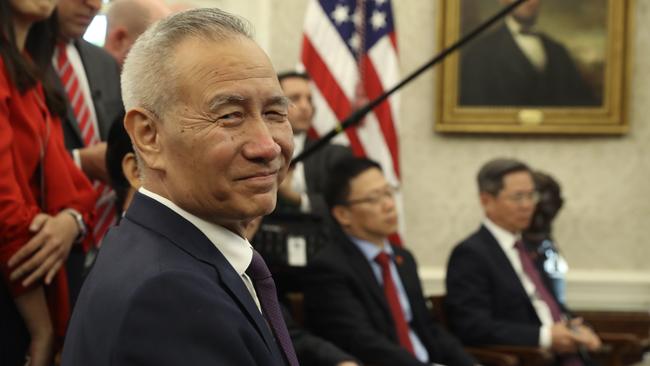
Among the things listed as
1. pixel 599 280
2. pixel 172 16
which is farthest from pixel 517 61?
pixel 172 16

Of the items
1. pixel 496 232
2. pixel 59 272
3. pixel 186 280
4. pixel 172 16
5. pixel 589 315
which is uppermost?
pixel 172 16

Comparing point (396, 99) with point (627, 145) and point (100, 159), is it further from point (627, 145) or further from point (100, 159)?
point (100, 159)

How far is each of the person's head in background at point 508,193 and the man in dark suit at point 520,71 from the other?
1139 mm

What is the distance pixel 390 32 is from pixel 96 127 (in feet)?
11.0

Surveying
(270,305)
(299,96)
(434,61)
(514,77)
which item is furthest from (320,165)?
(270,305)

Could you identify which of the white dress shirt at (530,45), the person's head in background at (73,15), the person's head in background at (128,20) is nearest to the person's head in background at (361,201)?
the person's head in background at (128,20)

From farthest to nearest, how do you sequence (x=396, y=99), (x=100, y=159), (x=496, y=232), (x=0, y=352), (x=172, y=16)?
(x=396, y=99)
(x=496, y=232)
(x=100, y=159)
(x=0, y=352)
(x=172, y=16)

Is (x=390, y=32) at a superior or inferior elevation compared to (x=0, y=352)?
superior

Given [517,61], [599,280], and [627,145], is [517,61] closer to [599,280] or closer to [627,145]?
[627,145]

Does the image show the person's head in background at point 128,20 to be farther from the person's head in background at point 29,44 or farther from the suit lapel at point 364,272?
the suit lapel at point 364,272

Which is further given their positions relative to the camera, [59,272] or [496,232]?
[496,232]

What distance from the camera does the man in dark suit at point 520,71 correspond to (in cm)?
680

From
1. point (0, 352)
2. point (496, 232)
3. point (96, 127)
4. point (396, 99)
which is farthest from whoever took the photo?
point (396, 99)

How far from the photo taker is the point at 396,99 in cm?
632
